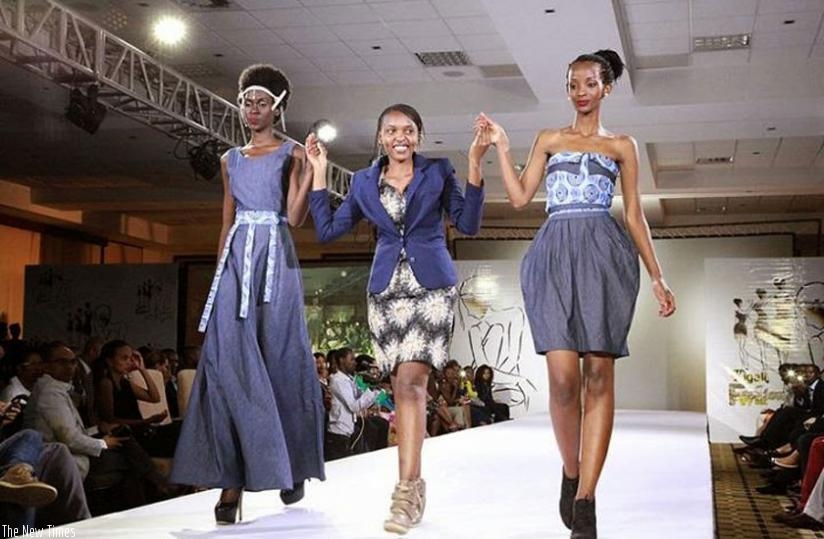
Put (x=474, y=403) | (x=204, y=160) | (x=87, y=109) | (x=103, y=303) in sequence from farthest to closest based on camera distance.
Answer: (x=103, y=303), (x=474, y=403), (x=204, y=160), (x=87, y=109)

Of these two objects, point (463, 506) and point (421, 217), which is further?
point (463, 506)

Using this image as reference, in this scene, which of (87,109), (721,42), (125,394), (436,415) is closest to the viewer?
(125,394)

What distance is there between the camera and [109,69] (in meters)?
7.32

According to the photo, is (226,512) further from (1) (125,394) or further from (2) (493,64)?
(2) (493,64)

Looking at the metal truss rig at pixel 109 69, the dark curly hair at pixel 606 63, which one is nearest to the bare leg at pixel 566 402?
the dark curly hair at pixel 606 63

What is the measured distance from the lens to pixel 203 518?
268cm

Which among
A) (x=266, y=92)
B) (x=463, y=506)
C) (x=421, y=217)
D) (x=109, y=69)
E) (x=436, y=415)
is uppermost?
(x=109, y=69)

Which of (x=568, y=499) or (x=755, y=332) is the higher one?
(x=755, y=332)

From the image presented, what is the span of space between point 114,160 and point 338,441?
595 cm

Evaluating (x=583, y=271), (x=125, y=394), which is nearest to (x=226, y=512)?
(x=583, y=271)

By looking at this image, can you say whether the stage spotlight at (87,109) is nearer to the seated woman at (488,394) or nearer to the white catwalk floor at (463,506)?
the white catwalk floor at (463,506)

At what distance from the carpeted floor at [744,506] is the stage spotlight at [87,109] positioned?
14.6ft

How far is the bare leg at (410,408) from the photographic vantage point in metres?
2.62

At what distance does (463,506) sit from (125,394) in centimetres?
342
